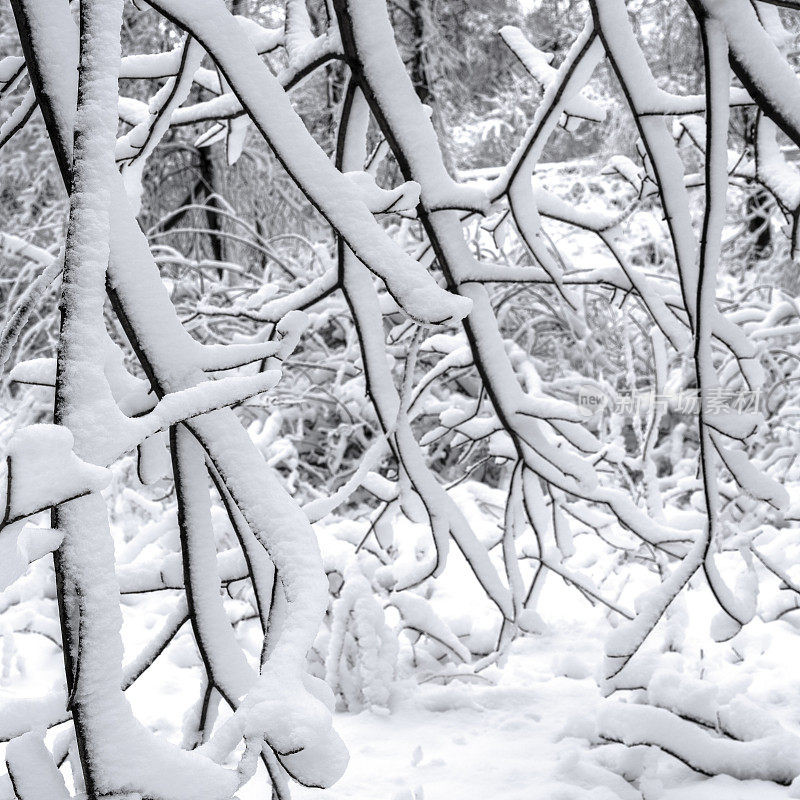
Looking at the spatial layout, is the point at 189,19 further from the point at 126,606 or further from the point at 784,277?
the point at 784,277

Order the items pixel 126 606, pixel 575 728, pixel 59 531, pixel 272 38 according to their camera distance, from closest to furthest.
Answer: pixel 59 531, pixel 272 38, pixel 575 728, pixel 126 606

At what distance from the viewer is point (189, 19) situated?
55 centimetres

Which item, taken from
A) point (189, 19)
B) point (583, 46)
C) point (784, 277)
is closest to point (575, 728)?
point (583, 46)

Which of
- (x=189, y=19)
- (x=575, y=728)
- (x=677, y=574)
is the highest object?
(x=189, y=19)

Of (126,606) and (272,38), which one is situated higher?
(272,38)

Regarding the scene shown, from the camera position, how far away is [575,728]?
3.83 feet

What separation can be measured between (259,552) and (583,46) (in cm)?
58

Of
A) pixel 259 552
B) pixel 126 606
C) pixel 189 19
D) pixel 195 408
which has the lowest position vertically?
pixel 126 606

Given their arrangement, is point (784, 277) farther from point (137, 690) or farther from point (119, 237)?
point (119, 237)

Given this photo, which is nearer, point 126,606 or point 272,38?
point 272,38

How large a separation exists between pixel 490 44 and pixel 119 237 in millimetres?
9811

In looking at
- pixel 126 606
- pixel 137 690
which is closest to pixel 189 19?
pixel 137 690

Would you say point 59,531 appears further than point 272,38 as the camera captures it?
No

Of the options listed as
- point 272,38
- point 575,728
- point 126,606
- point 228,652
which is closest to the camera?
point 228,652
